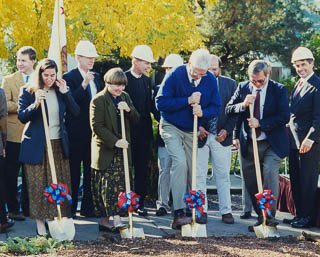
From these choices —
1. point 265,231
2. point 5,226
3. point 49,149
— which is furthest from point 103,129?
point 265,231

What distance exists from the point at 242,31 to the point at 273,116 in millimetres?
14881

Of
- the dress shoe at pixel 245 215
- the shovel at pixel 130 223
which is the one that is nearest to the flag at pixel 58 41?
the shovel at pixel 130 223

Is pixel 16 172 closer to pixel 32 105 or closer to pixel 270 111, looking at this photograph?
pixel 32 105

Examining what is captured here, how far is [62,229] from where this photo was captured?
6.14 m

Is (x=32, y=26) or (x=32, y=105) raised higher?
(x=32, y=26)

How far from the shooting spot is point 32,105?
617 cm

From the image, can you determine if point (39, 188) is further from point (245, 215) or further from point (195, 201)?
point (245, 215)

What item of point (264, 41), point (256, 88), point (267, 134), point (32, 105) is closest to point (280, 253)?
point (267, 134)

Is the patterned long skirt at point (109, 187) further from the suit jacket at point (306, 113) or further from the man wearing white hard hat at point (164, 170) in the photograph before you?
the suit jacket at point (306, 113)

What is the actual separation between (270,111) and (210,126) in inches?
33.3

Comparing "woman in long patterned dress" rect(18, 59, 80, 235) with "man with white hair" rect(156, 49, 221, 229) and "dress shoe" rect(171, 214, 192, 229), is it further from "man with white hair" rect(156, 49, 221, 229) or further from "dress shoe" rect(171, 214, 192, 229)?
"dress shoe" rect(171, 214, 192, 229)

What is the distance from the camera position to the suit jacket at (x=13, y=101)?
23.3ft

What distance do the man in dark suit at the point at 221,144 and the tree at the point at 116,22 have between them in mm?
3872

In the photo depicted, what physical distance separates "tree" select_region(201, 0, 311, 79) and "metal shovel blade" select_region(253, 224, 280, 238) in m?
15.2
